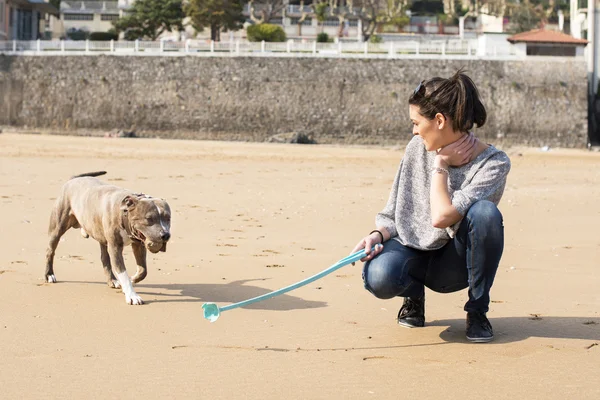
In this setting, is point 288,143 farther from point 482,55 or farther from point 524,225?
point 524,225

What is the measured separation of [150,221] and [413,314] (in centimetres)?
156

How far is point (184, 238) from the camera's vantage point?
319 inches

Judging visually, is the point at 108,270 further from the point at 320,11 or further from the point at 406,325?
the point at 320,11

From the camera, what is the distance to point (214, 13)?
44.7 metres

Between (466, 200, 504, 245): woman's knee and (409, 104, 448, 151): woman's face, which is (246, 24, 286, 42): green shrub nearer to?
(409, 104, 448, 151): woman's face

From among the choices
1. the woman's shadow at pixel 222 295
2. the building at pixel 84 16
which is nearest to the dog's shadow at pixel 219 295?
the woman's shadow at pixel 222 295

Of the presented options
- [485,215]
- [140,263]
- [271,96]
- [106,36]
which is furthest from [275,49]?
[485,215]

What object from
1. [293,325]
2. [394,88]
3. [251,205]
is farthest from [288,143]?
[293,325]

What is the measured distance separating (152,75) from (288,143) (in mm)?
7445

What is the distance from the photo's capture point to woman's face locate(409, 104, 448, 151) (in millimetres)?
4422

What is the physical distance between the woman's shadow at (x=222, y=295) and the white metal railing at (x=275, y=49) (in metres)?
32.3

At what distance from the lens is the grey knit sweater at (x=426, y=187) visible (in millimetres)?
4512

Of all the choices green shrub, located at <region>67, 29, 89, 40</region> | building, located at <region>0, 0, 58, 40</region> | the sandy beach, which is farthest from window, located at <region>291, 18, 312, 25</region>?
the sandy beach

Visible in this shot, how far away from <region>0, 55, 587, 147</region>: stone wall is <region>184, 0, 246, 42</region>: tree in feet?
23.1
